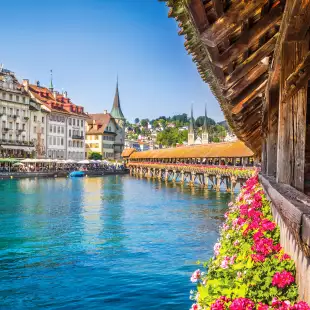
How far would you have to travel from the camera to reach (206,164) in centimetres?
5803

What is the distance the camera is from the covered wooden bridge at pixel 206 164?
47000 millimetres

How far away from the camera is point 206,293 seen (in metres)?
4.58

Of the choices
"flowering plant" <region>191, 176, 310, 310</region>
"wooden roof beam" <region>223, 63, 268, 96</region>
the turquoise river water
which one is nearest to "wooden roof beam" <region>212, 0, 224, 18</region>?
"flowering plant" <region>191, 176, 310, 310</region>

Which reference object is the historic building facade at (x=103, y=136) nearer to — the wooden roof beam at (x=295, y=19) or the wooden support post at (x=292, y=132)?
the wooden support post at (x=292, y=132)

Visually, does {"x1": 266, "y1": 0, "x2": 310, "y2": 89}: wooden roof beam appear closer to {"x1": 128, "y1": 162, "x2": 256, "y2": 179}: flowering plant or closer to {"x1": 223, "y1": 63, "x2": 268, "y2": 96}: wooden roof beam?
{"x1": 223, "y1": 63, "x2": 268, "y2": 96}: wooden roof beam

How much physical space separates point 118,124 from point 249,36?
12757 cm

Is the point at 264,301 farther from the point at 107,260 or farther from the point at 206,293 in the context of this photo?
the point at 107,260

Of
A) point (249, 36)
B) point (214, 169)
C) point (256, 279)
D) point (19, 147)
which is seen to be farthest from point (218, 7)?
point (19, 147)

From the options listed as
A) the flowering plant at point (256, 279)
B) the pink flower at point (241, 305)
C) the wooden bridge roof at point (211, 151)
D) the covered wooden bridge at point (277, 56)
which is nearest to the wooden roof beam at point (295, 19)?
the covered wooden bridge at point (277, 56)

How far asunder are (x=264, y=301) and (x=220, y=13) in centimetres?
226

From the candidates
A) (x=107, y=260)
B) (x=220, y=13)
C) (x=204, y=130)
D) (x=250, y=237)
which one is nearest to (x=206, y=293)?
(x=250, y=237)

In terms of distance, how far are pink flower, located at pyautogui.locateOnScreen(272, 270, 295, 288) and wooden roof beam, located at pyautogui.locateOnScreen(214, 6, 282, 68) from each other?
1.80 metres

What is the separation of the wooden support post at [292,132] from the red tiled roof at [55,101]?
8437cm

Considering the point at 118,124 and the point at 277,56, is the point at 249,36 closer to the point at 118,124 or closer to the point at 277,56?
the point at 277,56
